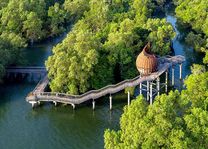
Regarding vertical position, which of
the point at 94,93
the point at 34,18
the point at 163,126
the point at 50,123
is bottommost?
the point at 50,123

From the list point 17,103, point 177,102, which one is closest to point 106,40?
point 17,103

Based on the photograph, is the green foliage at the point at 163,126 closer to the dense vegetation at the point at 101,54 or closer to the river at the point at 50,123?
the river at the point at 50,123

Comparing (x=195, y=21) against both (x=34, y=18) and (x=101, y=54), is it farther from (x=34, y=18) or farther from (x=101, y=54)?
(x=34, y=18)

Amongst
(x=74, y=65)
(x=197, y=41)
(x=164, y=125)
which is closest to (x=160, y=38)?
(x=197, y=41)

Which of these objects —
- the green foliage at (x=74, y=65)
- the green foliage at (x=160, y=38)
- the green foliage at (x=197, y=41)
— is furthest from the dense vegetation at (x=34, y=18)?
the green foliage at (x=197, y=41)

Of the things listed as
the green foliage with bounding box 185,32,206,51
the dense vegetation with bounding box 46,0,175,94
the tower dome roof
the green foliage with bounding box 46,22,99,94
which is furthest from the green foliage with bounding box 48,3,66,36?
the tower dome roof

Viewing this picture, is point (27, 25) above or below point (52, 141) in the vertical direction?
above

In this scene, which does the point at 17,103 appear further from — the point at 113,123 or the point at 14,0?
the point at 14,0
